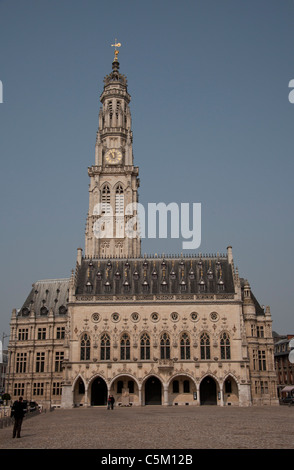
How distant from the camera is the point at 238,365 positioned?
63.2 metres

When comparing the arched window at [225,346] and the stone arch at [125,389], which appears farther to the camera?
the arched window at [225,346]

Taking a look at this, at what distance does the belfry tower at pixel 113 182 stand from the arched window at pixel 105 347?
20.6m

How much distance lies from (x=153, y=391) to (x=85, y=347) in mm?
10577

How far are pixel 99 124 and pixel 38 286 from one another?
127ft

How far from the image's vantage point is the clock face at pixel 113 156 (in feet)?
320

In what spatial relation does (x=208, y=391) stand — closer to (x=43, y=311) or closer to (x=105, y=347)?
(x=105, y=347)

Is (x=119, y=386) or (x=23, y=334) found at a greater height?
(x=23, y=334)

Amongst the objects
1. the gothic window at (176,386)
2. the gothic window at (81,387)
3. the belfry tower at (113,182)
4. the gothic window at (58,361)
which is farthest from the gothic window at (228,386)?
the belfry tower at (113,182)

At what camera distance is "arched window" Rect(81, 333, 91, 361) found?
6438 centimetres

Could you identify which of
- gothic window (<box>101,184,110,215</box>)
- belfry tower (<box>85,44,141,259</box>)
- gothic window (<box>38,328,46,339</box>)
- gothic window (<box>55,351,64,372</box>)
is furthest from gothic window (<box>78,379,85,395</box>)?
gothic window (<box>101,184,110,215</box>)

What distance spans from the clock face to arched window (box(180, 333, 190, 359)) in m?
44.4

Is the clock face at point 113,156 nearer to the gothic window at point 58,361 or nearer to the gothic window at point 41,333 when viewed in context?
the gothic window at point 41,333

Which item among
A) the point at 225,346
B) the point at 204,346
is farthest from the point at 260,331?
the point at 204,346

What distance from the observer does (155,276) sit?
2746 inches
